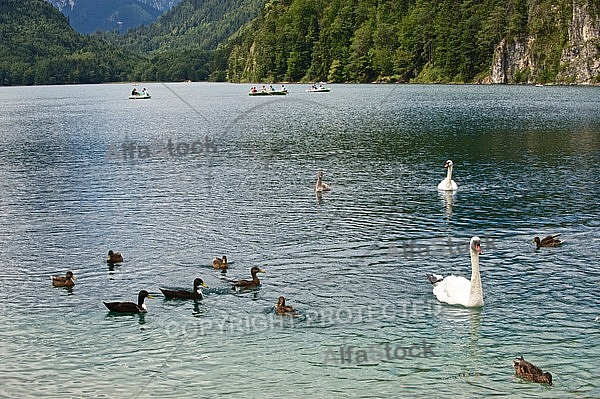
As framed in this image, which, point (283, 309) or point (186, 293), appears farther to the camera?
point (186, 293)

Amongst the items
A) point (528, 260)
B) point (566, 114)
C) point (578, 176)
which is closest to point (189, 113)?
point (566, 114)

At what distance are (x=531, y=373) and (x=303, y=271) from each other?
10283 mm

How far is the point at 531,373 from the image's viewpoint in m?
17.5

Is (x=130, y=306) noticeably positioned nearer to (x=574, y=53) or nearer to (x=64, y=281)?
A: (x=64, y=281)

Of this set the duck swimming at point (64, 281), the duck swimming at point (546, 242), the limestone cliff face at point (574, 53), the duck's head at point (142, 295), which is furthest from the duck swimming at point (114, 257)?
the limestone cliff face at point (574, 53)

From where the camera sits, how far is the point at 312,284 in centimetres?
2495

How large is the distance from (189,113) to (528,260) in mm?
92248

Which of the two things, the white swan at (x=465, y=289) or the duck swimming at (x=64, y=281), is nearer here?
the white swan at (x=465, y=289)

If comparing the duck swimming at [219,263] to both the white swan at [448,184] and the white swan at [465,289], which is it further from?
the white swan at [448,184]

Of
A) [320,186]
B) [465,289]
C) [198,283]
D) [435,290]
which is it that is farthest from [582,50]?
[198,283]

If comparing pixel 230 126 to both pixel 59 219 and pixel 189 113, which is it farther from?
pixel 59 219

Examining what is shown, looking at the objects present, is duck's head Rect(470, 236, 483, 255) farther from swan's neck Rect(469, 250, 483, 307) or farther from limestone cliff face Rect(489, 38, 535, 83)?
limestone cliff face Rect(489, 38, 535, 83)

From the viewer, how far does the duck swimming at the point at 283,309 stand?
22.2 m

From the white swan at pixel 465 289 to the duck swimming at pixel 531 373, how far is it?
464 centimetres
